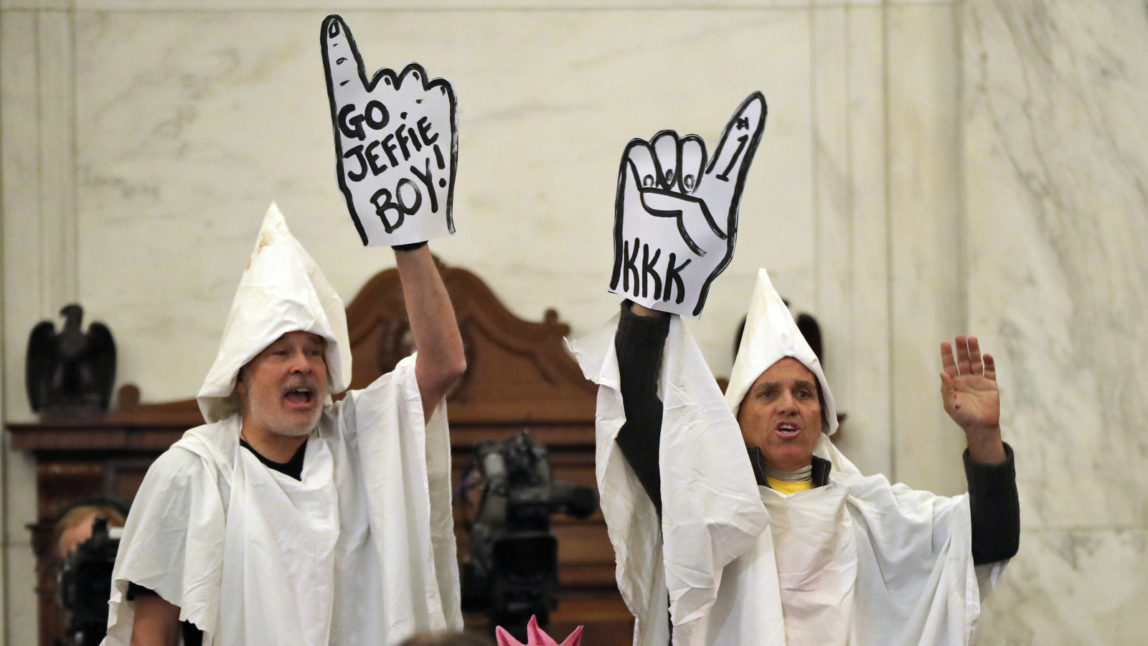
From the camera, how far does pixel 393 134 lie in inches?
120

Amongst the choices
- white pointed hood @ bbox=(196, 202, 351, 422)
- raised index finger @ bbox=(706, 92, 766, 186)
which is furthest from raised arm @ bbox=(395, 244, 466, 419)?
raised index finger @ bbox=(706, 92, 766, 186)

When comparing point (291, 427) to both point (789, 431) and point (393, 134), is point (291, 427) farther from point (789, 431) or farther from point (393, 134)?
point (789, 431)

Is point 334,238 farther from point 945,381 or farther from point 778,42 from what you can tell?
point 945,381

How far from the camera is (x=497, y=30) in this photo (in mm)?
5309

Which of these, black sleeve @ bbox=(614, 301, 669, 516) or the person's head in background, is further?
the person's head in background

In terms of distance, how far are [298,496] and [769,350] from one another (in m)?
1.07

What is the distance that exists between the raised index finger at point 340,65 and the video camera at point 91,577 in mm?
1226

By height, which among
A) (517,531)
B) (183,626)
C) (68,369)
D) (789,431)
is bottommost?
(183,626)

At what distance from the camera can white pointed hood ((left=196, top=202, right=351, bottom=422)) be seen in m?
3.08

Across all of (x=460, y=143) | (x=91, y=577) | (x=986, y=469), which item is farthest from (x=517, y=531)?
(x=460, y=143)

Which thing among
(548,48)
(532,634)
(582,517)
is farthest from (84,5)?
(532,634)

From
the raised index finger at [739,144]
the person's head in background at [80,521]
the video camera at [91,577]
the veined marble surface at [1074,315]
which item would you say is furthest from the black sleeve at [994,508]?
the person's head in background at [80,521]

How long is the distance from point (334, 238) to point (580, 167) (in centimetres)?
91

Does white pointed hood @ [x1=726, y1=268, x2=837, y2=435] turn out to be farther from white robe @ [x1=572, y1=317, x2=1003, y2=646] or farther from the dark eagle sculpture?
the dark eagle sculpture
